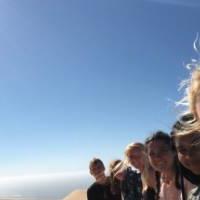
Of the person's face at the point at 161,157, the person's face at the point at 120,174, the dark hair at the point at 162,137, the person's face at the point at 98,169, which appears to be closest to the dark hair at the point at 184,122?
the person's face at the point at 161,157

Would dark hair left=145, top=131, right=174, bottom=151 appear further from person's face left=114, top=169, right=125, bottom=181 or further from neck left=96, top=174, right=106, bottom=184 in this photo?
neck left=96, top=174, right=106, bottom=184

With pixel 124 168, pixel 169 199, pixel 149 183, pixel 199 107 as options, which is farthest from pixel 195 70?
pixel 124 168

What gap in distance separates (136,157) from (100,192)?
1966 millimetres

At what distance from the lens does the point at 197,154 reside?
7.19 ft

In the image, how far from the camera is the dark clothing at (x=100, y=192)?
8117 mm

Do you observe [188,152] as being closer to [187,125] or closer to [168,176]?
[187,125]

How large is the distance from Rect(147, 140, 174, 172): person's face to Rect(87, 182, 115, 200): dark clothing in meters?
3.71

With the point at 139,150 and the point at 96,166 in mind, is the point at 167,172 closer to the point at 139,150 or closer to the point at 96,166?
the point at 139,150

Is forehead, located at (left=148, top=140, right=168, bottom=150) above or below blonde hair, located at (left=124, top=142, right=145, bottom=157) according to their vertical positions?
below

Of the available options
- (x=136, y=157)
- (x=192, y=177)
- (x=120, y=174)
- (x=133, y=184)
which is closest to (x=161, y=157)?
(x=192, y=177)

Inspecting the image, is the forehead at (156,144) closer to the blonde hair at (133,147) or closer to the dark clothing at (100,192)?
the blonde hair at (133,147)

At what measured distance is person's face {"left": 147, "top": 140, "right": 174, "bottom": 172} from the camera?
4.47 m

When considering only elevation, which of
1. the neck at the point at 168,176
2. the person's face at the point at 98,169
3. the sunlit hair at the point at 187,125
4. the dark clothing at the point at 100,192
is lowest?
the sunlit hair at the point at 187,125

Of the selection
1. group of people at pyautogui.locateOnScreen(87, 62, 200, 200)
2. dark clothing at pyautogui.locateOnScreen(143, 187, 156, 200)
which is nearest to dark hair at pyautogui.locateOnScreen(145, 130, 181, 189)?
group of people at pyautogui.locateOnScreen(87, 62, 200, 200)
